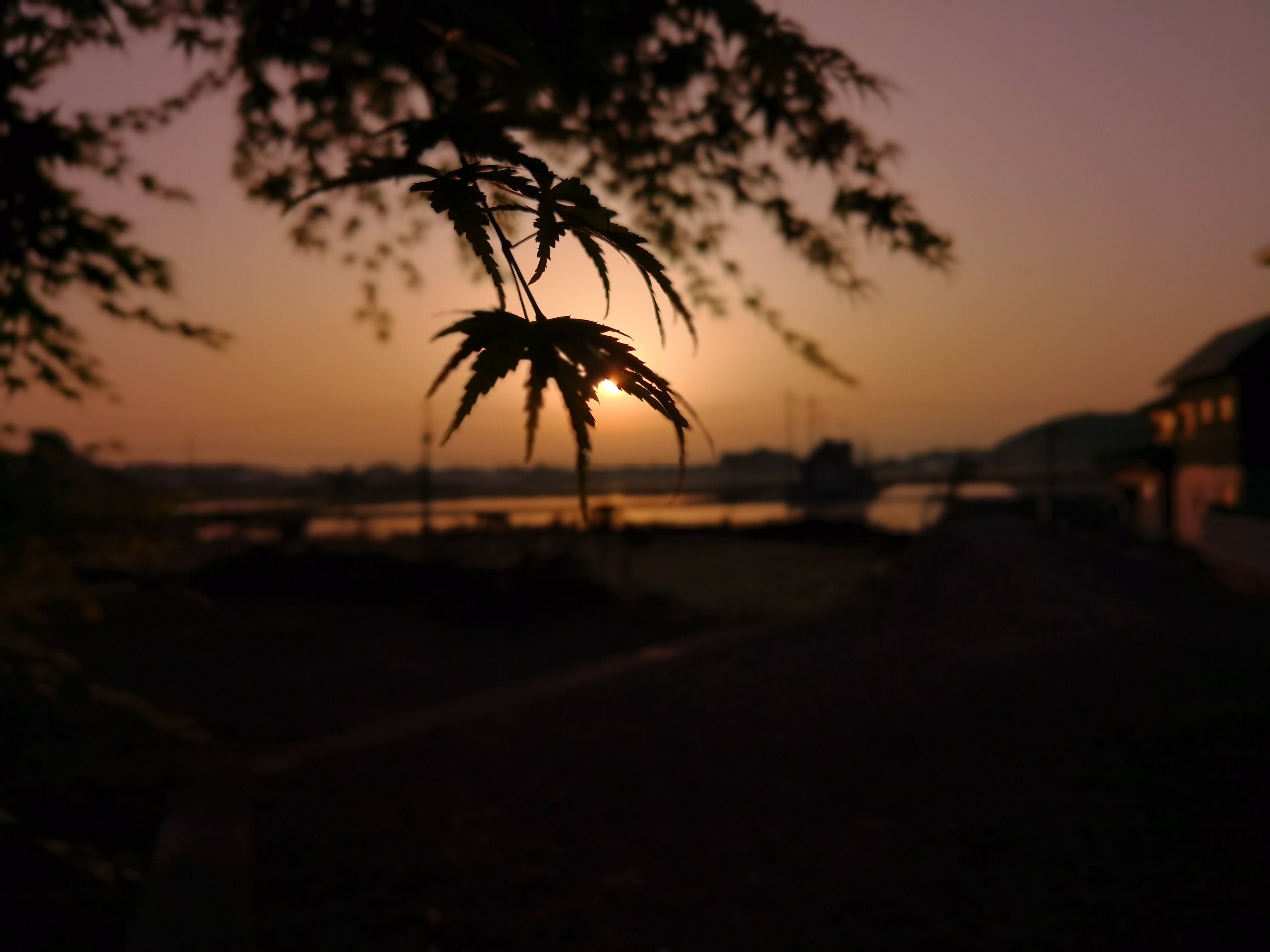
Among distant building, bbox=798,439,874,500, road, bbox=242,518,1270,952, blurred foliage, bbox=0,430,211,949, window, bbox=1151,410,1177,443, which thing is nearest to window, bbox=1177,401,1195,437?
window, bbox=1151,410,1177,443

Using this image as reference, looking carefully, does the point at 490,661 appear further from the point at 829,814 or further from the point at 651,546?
the point at 651,546

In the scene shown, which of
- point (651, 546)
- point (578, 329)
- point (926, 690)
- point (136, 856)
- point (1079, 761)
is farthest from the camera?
point (651, 546)

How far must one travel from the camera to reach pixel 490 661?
10.8 meters

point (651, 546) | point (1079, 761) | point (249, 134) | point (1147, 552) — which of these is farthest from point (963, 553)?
point (249, 134)

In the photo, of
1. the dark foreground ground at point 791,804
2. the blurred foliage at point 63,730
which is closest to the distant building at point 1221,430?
the dark foreground ground at point 791,804

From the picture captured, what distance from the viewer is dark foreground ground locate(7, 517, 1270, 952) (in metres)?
4.23

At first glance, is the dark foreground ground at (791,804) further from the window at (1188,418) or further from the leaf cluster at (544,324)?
the window at (1188,418)

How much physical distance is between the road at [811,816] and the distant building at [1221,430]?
2039 cm

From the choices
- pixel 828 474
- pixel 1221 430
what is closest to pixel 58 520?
pixel 1221 430

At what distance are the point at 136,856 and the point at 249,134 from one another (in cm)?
471

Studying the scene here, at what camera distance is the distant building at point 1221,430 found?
2647 centimetres

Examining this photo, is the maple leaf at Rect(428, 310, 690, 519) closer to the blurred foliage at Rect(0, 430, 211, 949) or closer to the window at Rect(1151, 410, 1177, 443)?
the blurred foliage at Rect(0, 430, 211, 949)

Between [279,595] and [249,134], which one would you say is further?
[279,595]

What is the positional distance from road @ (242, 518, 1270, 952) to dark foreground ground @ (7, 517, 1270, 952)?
21 mm
